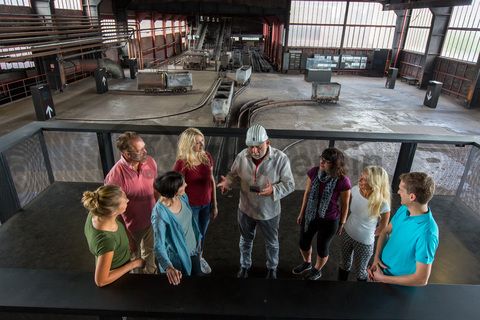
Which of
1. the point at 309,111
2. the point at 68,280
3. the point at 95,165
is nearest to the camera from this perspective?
the point at 68,280

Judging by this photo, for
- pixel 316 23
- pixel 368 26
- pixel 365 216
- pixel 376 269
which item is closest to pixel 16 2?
pixel 365 216

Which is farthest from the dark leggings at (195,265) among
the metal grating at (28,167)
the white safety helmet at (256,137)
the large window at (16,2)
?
the large window at (16,2)

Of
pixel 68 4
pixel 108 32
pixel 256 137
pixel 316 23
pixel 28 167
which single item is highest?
pixel 68 4

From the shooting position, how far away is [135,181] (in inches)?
105

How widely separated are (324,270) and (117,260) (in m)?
2.27

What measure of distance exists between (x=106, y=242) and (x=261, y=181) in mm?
1444

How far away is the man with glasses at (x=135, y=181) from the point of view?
259cm

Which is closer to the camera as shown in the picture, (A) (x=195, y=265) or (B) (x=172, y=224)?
(B) (x=172, y=224)

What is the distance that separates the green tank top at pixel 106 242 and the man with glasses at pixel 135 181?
701 mm

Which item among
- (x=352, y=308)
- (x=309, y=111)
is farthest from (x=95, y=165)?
(x=309, y=111)

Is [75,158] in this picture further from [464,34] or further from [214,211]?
[464,34]

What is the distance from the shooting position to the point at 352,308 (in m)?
1.44

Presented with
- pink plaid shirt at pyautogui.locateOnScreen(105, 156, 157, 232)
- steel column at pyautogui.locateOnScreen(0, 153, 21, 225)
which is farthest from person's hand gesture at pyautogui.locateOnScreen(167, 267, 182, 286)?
steel column at pyautogui.locateOnScreen(0, 153, 21, 225)

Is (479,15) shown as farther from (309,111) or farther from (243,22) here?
(243,22)
